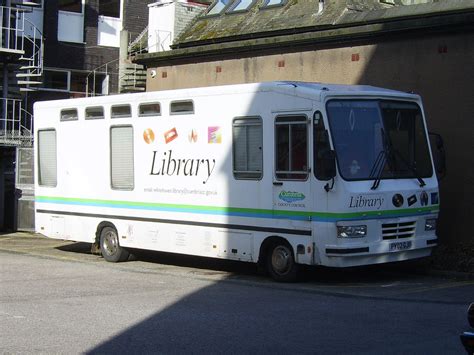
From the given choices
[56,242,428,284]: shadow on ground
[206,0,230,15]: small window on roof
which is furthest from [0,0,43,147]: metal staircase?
[56,242,428,284]: shadow on ground

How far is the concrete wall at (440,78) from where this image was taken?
15.7m

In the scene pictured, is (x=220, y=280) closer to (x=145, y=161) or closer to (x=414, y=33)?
(x=145, y=161)

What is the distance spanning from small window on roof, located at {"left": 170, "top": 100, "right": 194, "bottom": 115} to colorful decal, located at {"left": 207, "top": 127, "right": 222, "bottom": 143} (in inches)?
23.6

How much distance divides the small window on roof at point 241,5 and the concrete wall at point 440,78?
19.2 ft

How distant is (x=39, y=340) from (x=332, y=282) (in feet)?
20.6

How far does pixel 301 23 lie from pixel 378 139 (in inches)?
309

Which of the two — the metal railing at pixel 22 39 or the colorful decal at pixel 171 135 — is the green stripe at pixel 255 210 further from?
the metal railing at pixel 22 39

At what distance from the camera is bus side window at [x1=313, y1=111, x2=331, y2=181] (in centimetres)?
1294

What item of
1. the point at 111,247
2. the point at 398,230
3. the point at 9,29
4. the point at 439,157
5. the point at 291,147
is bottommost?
the point at 111,247

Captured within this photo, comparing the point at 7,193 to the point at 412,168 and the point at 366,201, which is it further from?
the point at 366,201

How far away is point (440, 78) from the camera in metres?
16.1

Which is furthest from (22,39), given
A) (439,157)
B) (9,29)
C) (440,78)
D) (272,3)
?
(439,157)

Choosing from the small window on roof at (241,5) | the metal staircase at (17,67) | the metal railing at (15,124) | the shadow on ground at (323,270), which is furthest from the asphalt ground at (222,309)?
the small window on roof at (241,5)

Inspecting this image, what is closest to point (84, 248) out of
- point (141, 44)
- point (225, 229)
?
point (225, 229)
